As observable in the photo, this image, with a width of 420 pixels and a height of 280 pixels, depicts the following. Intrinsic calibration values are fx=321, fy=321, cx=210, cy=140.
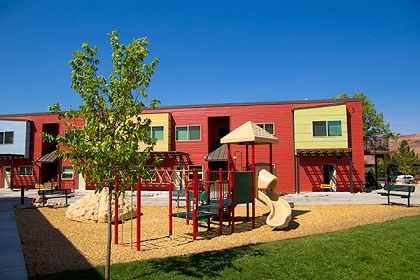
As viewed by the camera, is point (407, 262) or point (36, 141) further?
point (36, 141)

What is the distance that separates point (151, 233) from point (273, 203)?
4.64m

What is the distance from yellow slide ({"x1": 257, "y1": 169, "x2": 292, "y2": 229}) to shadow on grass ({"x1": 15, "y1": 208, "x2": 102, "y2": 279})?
21.3 feet

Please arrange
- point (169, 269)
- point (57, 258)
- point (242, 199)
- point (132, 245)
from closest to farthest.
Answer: point (169, 269)
point (57, 258)
point (132, 245)
point (242, 199)

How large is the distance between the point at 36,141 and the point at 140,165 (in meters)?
31.5

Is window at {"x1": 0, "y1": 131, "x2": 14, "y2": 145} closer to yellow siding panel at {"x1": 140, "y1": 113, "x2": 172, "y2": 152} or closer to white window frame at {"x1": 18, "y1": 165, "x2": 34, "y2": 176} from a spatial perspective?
white window frame at {"x1": 18, "y1": 165, "x2": 34, "y2": 176}

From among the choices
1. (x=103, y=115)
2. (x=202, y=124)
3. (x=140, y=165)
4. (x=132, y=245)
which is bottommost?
(x=132, y=245)

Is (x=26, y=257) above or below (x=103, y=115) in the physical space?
below

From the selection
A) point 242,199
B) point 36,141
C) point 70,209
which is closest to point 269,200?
point 242,199

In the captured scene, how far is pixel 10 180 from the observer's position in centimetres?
3259

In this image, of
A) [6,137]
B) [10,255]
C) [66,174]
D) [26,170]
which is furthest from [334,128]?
[6,137]

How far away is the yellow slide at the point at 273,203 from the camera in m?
11.2

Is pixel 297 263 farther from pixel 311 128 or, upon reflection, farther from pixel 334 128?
pixel 334 128

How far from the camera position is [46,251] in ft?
27.3

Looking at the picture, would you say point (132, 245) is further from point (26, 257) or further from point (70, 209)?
point (70, 209)
